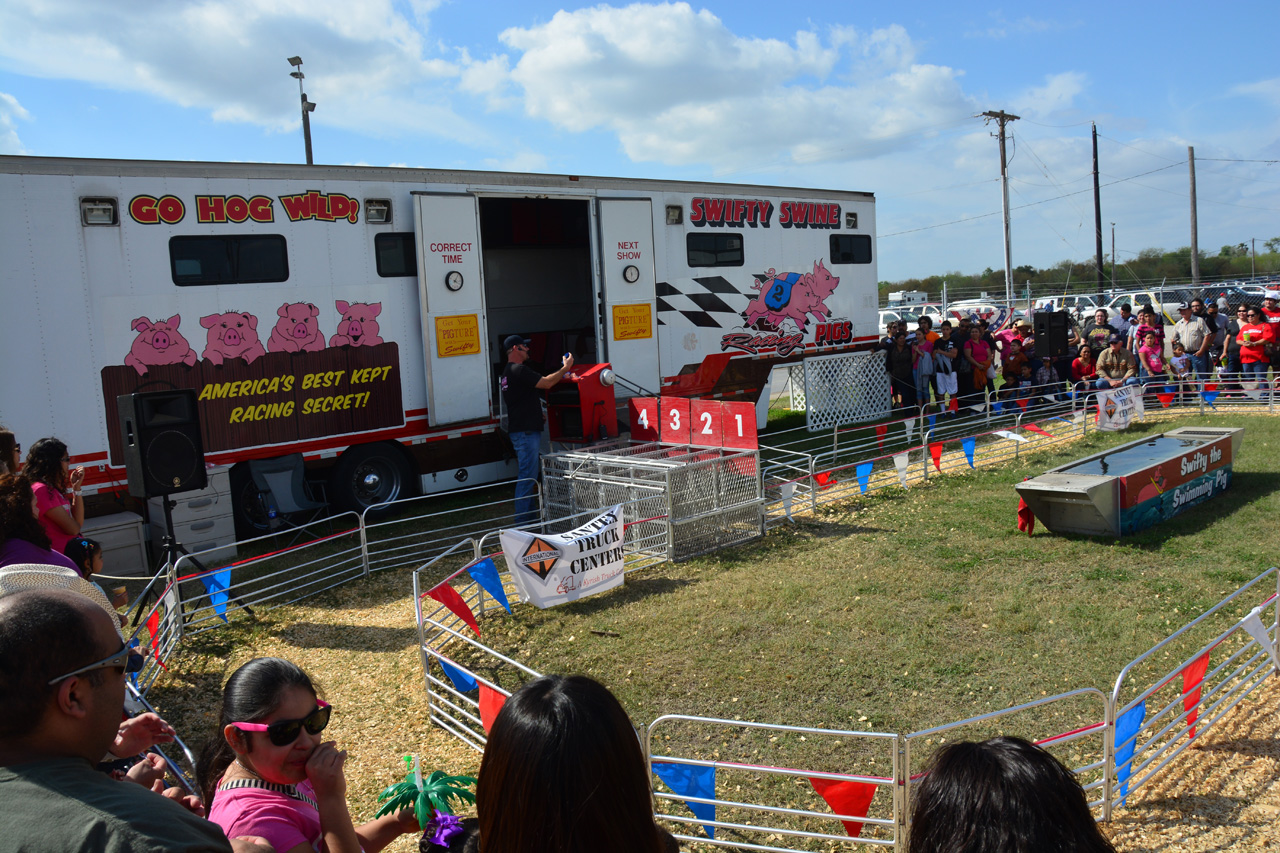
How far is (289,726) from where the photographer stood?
99.6 inches

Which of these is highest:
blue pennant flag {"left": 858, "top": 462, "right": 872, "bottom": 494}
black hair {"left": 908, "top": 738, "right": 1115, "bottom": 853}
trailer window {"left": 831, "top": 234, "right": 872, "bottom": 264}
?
trailer window {"left": 831, "top": 234, "right": 872, "bottom": 264}

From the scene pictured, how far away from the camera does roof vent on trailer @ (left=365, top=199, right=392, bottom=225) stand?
35.2 ft

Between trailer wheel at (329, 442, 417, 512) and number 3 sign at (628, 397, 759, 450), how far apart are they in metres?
3.02

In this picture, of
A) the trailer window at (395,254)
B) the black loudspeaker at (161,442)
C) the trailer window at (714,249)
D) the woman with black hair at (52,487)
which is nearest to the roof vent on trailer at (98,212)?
the black loudspeaker at (161,442)

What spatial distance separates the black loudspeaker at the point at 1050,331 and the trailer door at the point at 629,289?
8329 mm

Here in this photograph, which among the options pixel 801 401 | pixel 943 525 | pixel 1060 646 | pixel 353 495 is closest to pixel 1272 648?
pixel 1060 646

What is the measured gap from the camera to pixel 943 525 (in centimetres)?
979

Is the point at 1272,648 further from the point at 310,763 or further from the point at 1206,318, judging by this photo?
the point at 1206,318

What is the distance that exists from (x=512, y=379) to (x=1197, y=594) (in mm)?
7155

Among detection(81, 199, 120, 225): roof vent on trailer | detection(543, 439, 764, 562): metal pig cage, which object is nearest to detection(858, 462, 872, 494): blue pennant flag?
detection(543, 439, 764, 562): metal pig cage

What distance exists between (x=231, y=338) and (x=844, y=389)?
1074 cm

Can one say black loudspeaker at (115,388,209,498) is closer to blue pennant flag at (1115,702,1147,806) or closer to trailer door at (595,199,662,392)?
trailer door at (595,199,662,392)

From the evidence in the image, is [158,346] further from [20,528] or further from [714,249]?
[714,249]

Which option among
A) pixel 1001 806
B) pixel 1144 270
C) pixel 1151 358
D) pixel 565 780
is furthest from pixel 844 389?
pixel 1144 270
